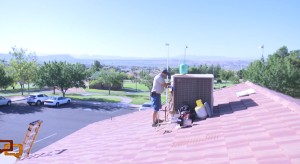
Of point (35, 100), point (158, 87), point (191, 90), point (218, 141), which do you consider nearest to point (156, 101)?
point (158, 87)

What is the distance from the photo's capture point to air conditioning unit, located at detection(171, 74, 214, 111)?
6683 millimetres

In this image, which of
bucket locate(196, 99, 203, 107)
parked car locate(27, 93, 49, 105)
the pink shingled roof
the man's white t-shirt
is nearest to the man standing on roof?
the man's white t-shirt

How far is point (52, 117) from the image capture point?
32.1 meters

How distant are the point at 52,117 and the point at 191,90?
27.9 metres

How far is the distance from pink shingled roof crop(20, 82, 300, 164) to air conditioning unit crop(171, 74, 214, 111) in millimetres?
514

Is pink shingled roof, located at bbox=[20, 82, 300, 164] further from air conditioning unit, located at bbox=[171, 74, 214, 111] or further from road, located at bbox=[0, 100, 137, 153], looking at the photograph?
road, located at bbox=[0, 100, 137, 153]

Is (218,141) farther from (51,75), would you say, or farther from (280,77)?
(51,75)

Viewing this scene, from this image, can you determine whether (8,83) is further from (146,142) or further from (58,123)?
(146,142)

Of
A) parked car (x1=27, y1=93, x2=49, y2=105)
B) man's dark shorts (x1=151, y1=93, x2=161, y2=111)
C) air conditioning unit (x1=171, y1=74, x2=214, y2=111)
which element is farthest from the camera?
parked car (x1=27, y1=93, x2=49, y2=105)

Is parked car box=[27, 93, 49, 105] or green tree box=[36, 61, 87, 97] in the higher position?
green tree box=[36, 61, 87, 97]

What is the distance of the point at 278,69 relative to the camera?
107 ft

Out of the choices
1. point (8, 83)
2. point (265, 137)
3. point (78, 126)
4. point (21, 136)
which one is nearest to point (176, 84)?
point (265, 137)

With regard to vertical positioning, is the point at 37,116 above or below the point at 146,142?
below

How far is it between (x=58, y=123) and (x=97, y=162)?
25338 mm
